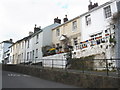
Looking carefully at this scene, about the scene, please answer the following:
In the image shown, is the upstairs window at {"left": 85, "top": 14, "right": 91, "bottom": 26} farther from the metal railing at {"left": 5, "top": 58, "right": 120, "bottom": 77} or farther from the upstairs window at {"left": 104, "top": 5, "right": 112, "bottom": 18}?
the metal railing at {"left": 5, "top": 58, "right": 120, "bottom": 77}

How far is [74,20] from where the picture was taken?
20.4 m

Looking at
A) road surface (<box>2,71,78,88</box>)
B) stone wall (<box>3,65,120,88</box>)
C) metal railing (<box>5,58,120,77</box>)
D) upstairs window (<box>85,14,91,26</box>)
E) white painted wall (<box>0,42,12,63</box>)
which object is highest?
upstairs window (<box>85,14,91,26</box>)

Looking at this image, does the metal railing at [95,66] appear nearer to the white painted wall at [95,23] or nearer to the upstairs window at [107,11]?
the white painted wall at [95,23]

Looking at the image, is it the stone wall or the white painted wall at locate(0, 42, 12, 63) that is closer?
the stone wall

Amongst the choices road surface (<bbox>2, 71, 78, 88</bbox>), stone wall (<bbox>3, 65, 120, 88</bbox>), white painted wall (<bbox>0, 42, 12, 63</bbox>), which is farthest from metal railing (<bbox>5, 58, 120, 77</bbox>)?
white painted wall (<bbox>0, 42, 12, 63</bbox>)

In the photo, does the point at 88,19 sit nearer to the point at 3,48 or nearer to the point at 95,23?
the point at 95,23

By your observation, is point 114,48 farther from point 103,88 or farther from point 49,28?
point 49,28

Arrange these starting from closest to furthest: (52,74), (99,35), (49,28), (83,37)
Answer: (52,74) → (99,35) → (83,37) → (49,28)

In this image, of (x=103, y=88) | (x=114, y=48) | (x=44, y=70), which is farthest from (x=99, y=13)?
(x=103, y=88)

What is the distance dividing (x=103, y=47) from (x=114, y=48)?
1.10 m

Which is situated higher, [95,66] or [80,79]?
[95,66]

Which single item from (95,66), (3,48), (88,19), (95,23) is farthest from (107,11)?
(3,48)

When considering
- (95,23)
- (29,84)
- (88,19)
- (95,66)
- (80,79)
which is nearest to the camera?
(80,79)

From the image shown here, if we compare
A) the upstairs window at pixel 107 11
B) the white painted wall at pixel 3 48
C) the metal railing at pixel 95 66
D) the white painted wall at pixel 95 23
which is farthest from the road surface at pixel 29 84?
the white painted wall at pixel 3 48
